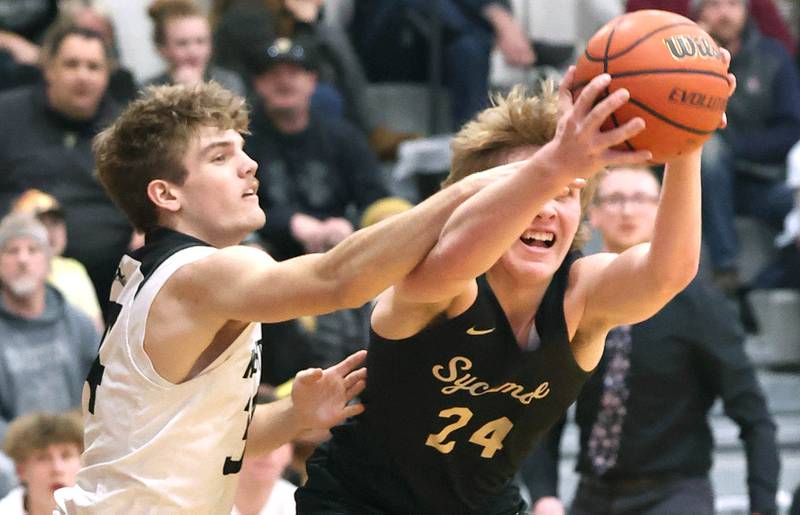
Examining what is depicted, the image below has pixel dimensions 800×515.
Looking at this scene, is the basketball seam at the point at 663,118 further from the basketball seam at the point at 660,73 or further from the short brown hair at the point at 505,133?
the short brown hair at the point at 505,133

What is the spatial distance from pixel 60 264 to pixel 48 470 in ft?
5.91

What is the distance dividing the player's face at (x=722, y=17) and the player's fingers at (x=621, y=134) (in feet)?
18.8

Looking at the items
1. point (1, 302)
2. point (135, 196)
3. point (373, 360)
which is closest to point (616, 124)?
point (373, 360)

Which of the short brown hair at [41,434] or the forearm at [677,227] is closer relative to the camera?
the forearm at [677,227]

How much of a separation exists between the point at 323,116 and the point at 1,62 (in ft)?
5.60

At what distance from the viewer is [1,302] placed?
673cm

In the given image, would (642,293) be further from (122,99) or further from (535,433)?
(122,99)

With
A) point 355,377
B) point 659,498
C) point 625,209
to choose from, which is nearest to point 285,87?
point 625,209

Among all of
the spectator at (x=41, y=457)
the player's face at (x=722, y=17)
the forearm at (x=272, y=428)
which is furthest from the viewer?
the player's face at (x=722, y=17)

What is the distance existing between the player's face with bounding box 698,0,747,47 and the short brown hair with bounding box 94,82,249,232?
5147 millimetres

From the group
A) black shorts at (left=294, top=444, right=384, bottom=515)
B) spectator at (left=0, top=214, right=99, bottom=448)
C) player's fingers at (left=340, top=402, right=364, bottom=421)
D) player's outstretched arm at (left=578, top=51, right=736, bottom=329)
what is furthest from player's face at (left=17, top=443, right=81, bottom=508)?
player's outstretched arm at (left=578, top=51, right=736, bottom=329)

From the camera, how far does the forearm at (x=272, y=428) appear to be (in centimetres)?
415

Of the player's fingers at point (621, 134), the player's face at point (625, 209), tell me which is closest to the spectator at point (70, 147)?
the player's face at point (625, 209)

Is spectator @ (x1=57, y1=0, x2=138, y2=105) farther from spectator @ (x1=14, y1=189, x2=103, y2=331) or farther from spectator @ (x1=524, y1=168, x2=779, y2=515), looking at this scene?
spectator @ (x1=524, y1=168, x2=779, y2=515)
